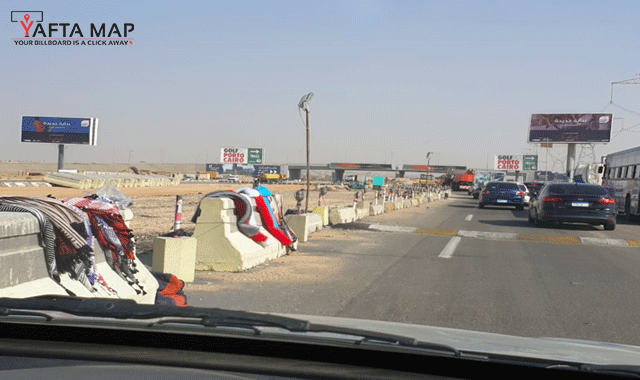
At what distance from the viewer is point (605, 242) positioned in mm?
17109

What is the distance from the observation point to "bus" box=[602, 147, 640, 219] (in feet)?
93.5

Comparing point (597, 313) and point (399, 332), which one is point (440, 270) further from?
point (399, 332)

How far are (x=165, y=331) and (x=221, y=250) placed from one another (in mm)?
7431

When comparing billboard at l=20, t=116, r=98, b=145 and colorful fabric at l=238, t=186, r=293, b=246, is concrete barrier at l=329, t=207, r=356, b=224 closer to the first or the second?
colorful fabric at l=238, t=186, r=293, b=246

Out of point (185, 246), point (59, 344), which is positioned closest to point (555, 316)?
point (185, 246)

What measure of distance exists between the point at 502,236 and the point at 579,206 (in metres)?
4.19

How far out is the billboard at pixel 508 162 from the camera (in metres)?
126

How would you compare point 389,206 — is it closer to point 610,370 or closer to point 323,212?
point 323,212

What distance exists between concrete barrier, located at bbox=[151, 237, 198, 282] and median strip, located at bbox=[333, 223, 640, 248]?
1048 cm

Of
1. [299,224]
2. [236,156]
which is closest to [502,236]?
[299,224]

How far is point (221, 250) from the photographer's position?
1002 cm

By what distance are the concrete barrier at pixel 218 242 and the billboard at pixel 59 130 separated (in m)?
72.5

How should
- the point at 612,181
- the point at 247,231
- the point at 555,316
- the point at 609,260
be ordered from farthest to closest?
the point at 612,181, the point at 609,260, the point at 247,231, the point at 555,316

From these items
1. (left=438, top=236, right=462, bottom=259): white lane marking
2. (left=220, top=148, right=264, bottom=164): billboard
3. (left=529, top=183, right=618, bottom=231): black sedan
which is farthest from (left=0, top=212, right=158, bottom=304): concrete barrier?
(left=220, top=148, right=264, bottom=164): billboard
